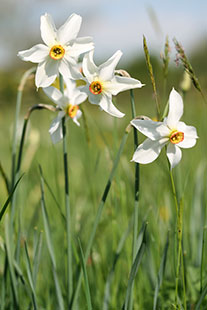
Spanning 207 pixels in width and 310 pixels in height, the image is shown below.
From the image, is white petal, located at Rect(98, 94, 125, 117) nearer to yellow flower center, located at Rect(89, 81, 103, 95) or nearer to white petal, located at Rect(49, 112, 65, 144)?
yellow flower center, located at Rect(89, 81, 103, 95)

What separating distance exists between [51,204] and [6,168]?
1.42 metres

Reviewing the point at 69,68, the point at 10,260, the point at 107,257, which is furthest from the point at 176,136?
the point at 107,257

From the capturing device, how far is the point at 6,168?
3.14 meters

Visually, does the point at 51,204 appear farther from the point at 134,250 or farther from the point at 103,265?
the point at 134,250

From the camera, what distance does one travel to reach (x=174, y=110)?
0.78 meters

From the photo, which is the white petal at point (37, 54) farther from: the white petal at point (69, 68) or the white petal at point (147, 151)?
the white petal at point (147, 151)

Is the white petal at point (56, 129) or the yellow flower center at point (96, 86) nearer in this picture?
the yellow flower center at point (96, 86)

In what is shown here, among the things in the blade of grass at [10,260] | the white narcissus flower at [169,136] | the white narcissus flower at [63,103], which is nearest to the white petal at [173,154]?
the white narcissus flower at [169,136]

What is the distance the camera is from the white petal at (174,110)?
779 mm

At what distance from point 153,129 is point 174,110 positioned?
6 centimetres

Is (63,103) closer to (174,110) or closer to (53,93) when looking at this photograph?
(53,93)

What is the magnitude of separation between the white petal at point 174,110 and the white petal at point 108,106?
4.0 inches

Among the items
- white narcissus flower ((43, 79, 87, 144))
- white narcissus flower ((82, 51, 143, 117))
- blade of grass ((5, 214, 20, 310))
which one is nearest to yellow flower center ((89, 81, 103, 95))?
white narcissus flower ((82, 51, 143, 117))

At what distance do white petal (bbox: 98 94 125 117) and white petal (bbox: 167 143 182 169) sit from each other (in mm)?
124
